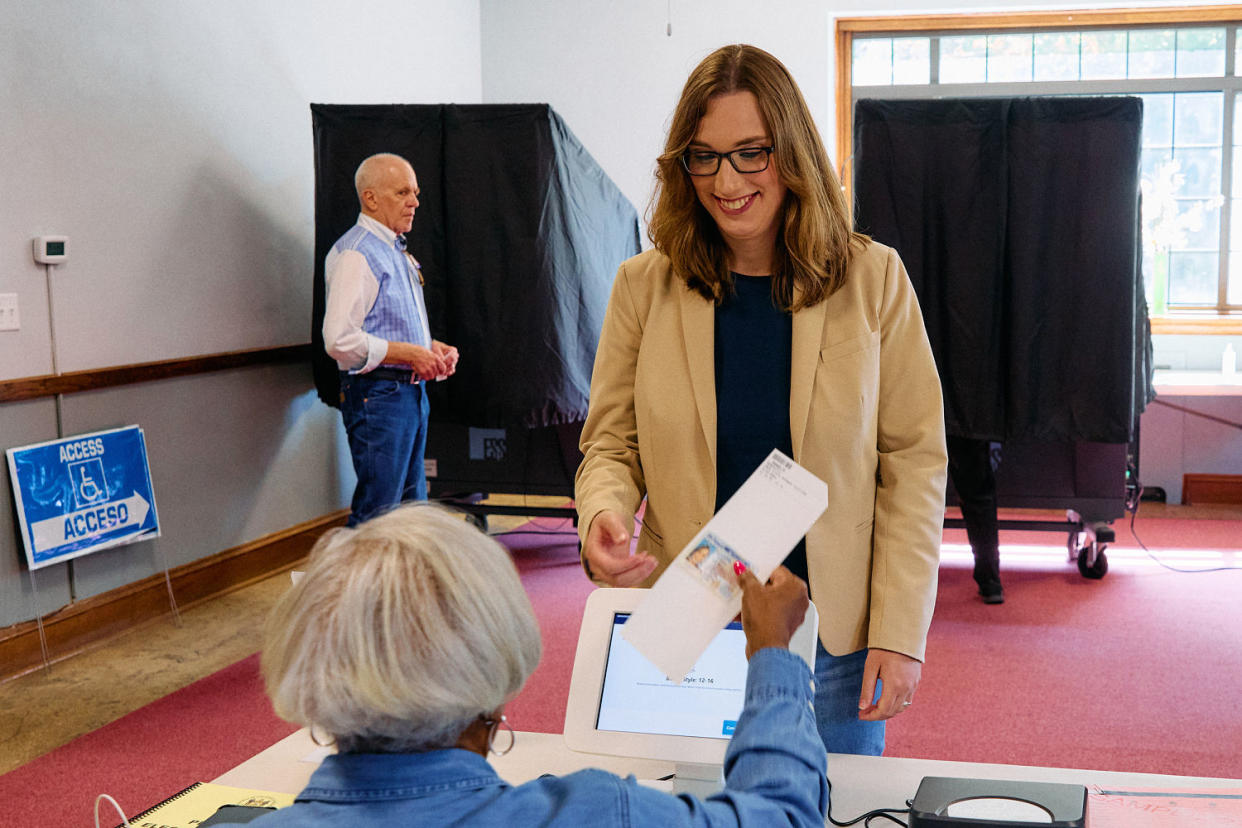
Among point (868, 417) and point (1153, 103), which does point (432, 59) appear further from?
point (868, 417)

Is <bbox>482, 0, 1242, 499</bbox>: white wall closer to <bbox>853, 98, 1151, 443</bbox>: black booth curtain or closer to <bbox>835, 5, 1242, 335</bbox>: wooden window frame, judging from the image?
<bbox>835, 5, 1242, 335</bbox>: wooden window frame

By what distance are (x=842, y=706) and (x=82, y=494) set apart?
2.96 meters

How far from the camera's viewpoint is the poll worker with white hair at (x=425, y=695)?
813 mm

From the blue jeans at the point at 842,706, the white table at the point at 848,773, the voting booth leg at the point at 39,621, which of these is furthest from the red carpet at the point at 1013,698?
the blue jeans at the point at 842,706

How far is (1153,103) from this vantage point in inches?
246

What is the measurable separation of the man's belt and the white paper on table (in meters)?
2.95

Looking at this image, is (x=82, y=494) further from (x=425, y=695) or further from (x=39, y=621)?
(x=425, y=695)

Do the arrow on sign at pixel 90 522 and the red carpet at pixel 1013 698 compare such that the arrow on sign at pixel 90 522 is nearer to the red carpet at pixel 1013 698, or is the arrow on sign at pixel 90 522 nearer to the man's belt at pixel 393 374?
the red carpet at pixel 1013 698

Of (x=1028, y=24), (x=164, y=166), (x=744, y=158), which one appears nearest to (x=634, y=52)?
(x=1028, y=24)

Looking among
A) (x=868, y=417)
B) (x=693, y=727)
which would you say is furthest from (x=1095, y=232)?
(x=693, y=727)

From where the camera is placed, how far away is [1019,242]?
386 cm

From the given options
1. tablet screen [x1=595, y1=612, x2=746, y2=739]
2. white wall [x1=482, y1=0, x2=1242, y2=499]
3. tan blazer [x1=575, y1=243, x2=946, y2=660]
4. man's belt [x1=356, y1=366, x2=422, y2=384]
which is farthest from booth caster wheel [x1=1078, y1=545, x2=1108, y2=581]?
tablet screen [x1=595, y1=612, x2=746, y2=739]

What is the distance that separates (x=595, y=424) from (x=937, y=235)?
108 inches

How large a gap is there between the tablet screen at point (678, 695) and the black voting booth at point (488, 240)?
10.2ft
